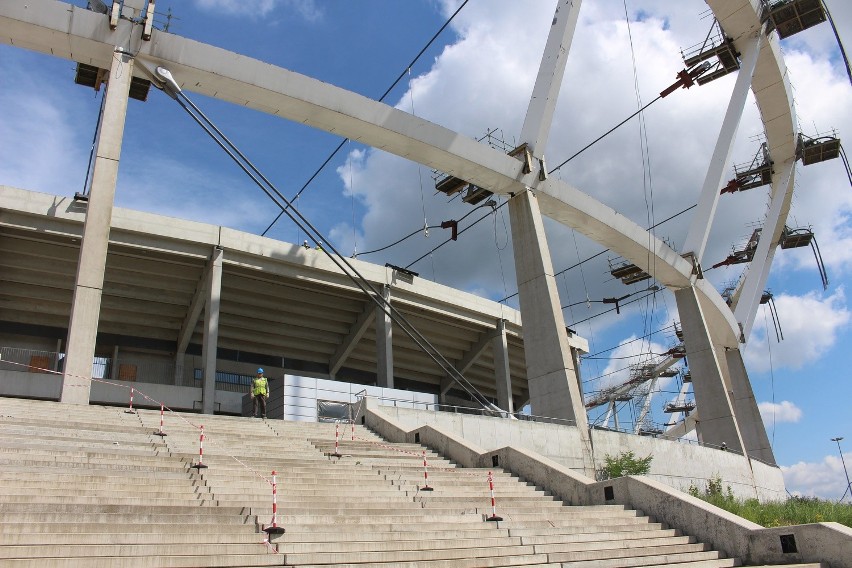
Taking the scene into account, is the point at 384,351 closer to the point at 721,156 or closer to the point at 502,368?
the point at 502,368

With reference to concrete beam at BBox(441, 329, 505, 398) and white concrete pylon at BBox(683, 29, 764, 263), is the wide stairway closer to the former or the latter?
white concrete pylon at BBox(683, 29, 764, 263)

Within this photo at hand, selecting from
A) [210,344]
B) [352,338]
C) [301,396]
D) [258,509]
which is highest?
[352,338]

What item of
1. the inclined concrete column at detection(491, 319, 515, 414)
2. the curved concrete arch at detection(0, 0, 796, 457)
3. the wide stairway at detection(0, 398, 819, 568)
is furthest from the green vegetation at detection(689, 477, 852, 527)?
the inclined concrete column at detection(491, 319, 515, 414)

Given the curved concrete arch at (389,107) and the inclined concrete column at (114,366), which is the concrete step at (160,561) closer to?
the curved concrete arch at (389,107)

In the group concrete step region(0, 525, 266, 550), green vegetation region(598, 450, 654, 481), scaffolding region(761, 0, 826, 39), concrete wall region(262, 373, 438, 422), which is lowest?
concrete step region(0, 525, 266, 550)

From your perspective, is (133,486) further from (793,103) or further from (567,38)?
(793,103)

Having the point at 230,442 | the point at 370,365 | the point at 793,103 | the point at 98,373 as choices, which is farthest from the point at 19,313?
the point at 793,103

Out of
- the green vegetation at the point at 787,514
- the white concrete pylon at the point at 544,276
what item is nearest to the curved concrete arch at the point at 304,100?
the white concrete pylon at the point at 544,276

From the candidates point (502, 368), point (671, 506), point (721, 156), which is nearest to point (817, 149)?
point (721, 156)

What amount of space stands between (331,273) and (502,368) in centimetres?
1247

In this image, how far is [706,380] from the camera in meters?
31.1

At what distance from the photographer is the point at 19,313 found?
101 ft

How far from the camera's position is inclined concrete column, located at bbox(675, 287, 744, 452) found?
98.3 feet

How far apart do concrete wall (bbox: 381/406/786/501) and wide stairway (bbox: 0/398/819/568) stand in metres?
3.90
